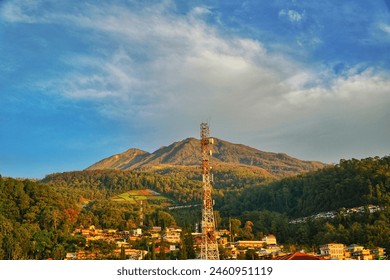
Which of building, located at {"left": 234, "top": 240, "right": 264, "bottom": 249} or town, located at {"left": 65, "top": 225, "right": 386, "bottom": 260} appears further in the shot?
building, located at {"left": 234, "top": 240, "right": 264, "bottom": 249}

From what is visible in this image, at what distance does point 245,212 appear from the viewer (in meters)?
26.4

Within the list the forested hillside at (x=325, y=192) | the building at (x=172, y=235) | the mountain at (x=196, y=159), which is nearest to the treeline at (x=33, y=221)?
the building at (x=172, y=235)

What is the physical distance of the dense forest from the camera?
1783 cm

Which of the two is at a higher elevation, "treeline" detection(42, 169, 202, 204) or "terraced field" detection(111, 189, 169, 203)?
"treeline" detection(42, 169, 202, 204)

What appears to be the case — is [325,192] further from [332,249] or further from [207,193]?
[207,193]

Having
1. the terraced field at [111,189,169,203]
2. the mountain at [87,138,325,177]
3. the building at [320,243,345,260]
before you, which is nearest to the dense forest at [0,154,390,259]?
the terraced field at [111,189,169,203]

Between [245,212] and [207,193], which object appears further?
[245,212]

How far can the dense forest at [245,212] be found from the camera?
17828mm

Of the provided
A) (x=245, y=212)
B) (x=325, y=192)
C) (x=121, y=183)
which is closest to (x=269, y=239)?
(x=245, y=212)

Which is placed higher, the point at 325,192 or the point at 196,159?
the point at 196,159

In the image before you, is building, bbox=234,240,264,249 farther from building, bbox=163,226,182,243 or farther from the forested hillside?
the forested hillside

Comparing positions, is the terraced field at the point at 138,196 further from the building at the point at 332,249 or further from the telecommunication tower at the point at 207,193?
the telecommunication tower at the point at 207,193

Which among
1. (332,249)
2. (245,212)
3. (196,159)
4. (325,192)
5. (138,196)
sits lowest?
(332,249)
